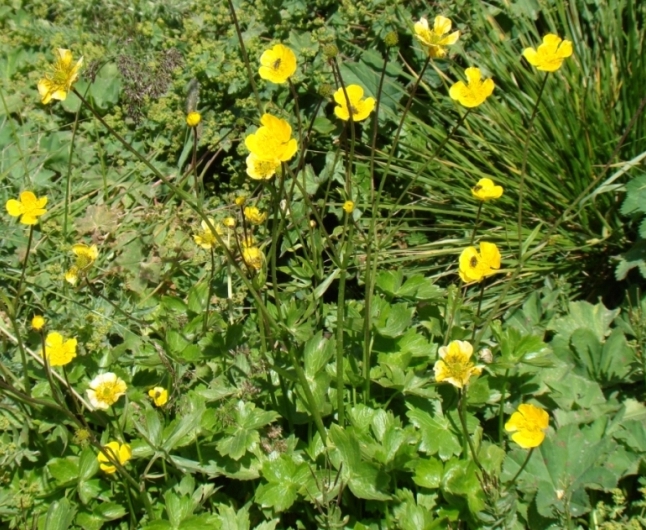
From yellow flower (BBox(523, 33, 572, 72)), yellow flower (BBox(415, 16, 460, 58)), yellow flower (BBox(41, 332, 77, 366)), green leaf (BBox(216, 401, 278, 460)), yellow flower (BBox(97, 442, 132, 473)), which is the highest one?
yellow flower (BBox(415, 16, 460, 58))

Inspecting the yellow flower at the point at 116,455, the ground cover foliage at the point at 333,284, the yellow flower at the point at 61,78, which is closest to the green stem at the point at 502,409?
the ground cover foliage at the point at 333,284

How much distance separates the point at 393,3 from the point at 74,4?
6.21ft

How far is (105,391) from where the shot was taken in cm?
191

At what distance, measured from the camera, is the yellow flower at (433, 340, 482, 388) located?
5.56ft

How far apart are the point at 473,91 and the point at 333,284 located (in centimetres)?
106

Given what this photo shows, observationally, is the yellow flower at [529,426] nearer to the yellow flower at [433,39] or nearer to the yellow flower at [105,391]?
the yellow flower at [433,39]

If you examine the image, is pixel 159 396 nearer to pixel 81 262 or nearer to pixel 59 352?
pixel 59 352

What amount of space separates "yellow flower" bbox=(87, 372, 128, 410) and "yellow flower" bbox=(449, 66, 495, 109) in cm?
113

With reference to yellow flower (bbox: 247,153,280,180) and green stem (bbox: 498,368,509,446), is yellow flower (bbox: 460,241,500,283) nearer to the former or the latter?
green stem (bbox: 498,368,509,446)

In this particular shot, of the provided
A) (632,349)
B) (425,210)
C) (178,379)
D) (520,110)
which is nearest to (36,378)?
(178,379)

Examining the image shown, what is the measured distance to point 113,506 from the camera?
202 cm

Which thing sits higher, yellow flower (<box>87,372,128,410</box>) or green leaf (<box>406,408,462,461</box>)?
yellow flower (<box>87,372,128,410</box>)

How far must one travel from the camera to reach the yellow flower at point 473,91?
1.83 meters

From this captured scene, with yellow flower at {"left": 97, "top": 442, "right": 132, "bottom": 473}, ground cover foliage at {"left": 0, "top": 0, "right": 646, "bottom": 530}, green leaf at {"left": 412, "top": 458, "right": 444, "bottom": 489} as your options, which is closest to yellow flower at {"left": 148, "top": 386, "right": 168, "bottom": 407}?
ground cover foliage at {"left": 0, "top": 0, "right": 646, "bottom": 530}
